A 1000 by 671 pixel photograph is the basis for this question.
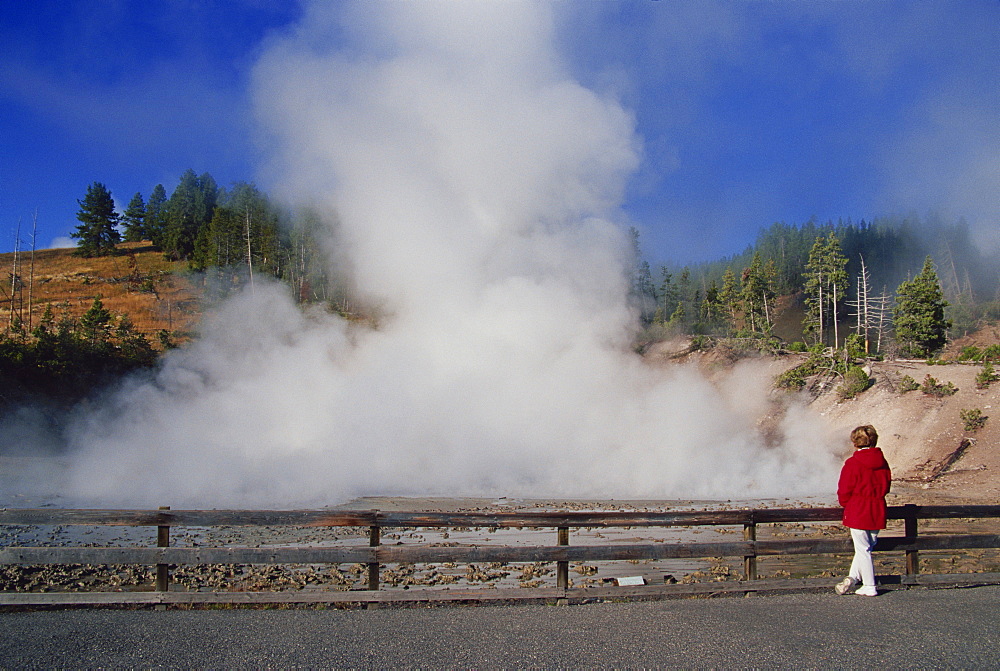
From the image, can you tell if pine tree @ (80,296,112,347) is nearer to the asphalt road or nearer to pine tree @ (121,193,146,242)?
the asphalt road

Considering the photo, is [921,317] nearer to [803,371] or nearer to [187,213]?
[803,371]

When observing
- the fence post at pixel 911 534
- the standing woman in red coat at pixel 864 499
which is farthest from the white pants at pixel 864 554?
the fence post at pixel 911 534

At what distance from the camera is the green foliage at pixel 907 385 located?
29000mm

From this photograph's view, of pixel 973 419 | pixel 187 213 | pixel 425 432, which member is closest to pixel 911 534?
pixel 425 432

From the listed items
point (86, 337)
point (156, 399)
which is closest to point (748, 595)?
point (156, 399)

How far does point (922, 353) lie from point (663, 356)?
92.9 ft

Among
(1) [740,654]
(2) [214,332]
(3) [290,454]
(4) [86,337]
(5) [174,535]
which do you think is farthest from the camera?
(4) [86,337]

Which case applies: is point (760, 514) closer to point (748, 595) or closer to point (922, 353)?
point (748, 595)

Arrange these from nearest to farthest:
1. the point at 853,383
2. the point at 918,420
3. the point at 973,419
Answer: the point at 973,419, the point at 918,420, the point at 853,383

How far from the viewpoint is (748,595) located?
8383mm

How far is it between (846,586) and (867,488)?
1321mm

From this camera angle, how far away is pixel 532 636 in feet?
21.8

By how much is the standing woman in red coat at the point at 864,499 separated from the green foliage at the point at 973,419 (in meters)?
22.0

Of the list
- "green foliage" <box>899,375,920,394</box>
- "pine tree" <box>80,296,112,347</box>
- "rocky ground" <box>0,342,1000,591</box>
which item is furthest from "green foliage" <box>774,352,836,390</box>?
"pine tree" <box>80,296,112,347</box>
